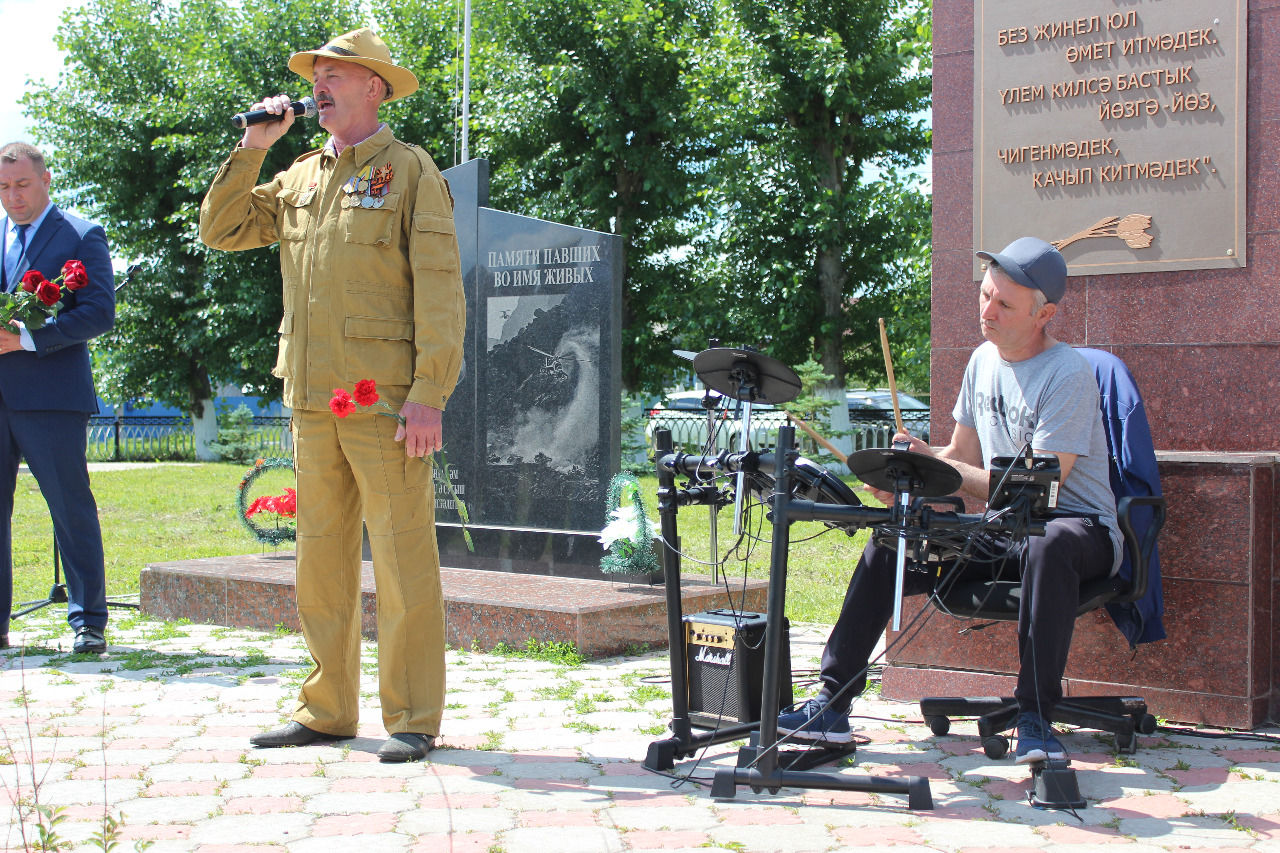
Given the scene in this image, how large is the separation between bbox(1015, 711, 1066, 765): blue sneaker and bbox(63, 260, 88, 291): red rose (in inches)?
170

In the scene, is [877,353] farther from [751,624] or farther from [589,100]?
[751,624]

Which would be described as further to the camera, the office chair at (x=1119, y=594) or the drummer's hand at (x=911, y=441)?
the office chair at (x=1119, y=594)

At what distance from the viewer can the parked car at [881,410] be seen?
26.5 meters

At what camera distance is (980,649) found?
4.85 m

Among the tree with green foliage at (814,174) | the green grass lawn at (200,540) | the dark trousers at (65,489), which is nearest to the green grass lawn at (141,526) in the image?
the green grass lawn at (200,540)

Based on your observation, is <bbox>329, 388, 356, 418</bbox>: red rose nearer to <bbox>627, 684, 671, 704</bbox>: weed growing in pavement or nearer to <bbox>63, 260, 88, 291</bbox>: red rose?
<bbox>627, 684, 671, 704</bbox>: weed growing in pavement

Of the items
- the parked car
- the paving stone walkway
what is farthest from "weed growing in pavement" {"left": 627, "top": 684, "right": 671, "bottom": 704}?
the parked car

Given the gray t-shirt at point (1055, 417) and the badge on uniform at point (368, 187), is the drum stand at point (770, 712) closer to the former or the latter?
the gray t-shirt at point (1055, 417)

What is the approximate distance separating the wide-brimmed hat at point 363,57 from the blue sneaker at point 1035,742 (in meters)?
2.74

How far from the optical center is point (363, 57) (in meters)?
4.07

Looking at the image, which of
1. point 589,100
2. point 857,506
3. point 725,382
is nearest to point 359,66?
point 725,382

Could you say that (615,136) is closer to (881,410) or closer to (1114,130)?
(881,410)

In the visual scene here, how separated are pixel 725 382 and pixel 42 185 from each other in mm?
4013

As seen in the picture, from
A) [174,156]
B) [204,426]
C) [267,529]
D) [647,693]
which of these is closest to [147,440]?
[204,426]
